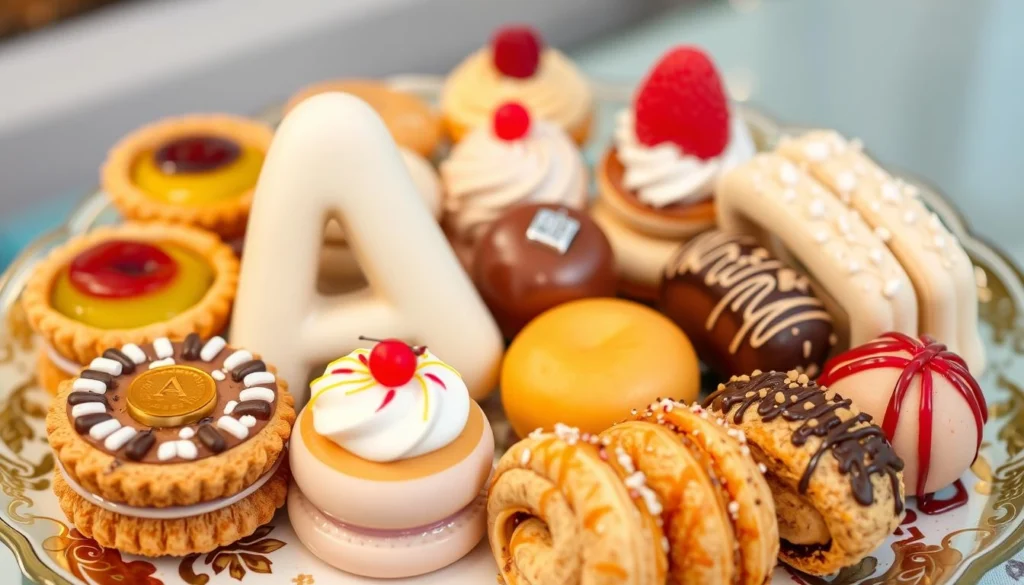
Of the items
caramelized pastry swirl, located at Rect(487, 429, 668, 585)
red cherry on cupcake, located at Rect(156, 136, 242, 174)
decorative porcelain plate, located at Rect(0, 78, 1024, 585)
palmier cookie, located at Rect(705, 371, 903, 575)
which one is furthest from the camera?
red cherry on cupcake, located at Rect(156, 136, 242, 174)

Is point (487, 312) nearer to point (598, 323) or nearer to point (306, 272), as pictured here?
point (598, 323)

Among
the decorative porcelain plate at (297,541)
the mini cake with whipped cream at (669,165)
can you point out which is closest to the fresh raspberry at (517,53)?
the mini cake with whipped cream at (669,165)

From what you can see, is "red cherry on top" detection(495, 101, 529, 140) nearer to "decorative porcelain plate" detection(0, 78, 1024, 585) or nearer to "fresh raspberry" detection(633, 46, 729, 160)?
"fresh raspberry" detection(633, 46, 729, 160)

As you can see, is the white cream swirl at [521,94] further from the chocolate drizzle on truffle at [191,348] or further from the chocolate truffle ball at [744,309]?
the chocolate drizzle on truffle at [191,348]

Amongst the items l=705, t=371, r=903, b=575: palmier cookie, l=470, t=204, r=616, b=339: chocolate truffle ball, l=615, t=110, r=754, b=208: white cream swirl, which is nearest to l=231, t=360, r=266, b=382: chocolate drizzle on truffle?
l=470, t=204, r=616, b=339: chocolate truffle ball

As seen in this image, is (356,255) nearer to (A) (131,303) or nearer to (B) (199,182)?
(A) (131,303)

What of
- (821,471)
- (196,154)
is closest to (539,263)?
(821,471)

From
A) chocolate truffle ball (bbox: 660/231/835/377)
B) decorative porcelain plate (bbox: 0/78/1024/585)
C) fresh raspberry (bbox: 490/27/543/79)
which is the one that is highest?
fresh raspberry (bbox: 490/27/543/79)
